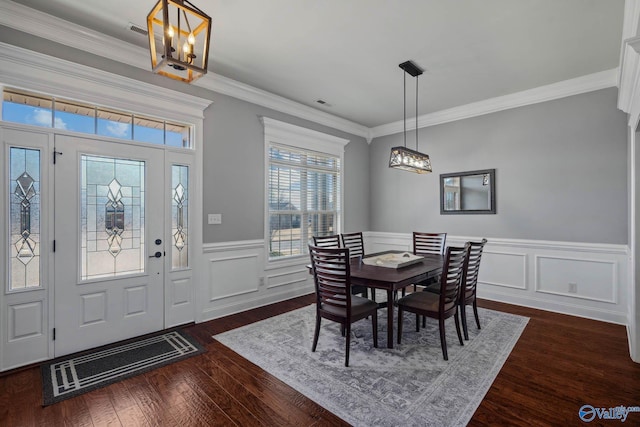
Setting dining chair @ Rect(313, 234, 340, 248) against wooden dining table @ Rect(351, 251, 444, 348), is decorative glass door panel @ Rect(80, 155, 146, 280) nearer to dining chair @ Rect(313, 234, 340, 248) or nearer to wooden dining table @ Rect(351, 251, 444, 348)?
dining chair @ Rect(313, 234, 340, 248)

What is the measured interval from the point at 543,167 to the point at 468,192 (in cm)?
99

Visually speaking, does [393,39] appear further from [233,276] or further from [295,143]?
[233,276]

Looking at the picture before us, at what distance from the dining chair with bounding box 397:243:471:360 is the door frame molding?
8.05 ft

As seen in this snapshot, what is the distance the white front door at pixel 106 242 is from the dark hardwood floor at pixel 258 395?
0.54 meters

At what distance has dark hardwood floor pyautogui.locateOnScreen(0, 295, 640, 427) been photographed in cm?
196

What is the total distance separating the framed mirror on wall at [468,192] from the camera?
14.8 ft

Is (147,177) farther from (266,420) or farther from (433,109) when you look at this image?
(433,109)

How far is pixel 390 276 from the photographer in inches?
107

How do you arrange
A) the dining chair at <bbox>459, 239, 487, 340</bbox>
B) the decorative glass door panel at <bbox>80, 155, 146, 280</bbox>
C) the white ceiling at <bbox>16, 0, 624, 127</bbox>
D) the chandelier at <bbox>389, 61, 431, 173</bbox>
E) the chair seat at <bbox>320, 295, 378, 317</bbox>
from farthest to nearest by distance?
the chandelier at <bbox>389, 61, 431, 173</bbox>
the dining chair at <bbox>459, 239, 487, 340</bbox>
the decorative glass door panel at <bbox>80, 155, 146, 280</bbox>
the chair seat at <bbox>320, 295, 378, 317</bbox>
the white ceiling at <bbox>16, 0, 624, 127</bbox>

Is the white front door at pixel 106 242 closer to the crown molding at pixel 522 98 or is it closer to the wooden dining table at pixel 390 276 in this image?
the wooden dining table at pixel 390 276

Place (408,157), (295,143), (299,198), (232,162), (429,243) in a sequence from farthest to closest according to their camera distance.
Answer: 1. (299,198)
2. (295,143)
3. (429,243)
4. (232,162)
5. (408,157)

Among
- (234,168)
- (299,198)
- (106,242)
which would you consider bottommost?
(106,242)

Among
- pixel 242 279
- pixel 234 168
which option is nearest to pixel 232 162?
pixel 234 168

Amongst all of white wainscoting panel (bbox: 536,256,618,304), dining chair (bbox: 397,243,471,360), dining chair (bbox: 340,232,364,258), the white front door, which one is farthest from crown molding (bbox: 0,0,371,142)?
white wainscoting panel (bbox: 536,256,618,304)
